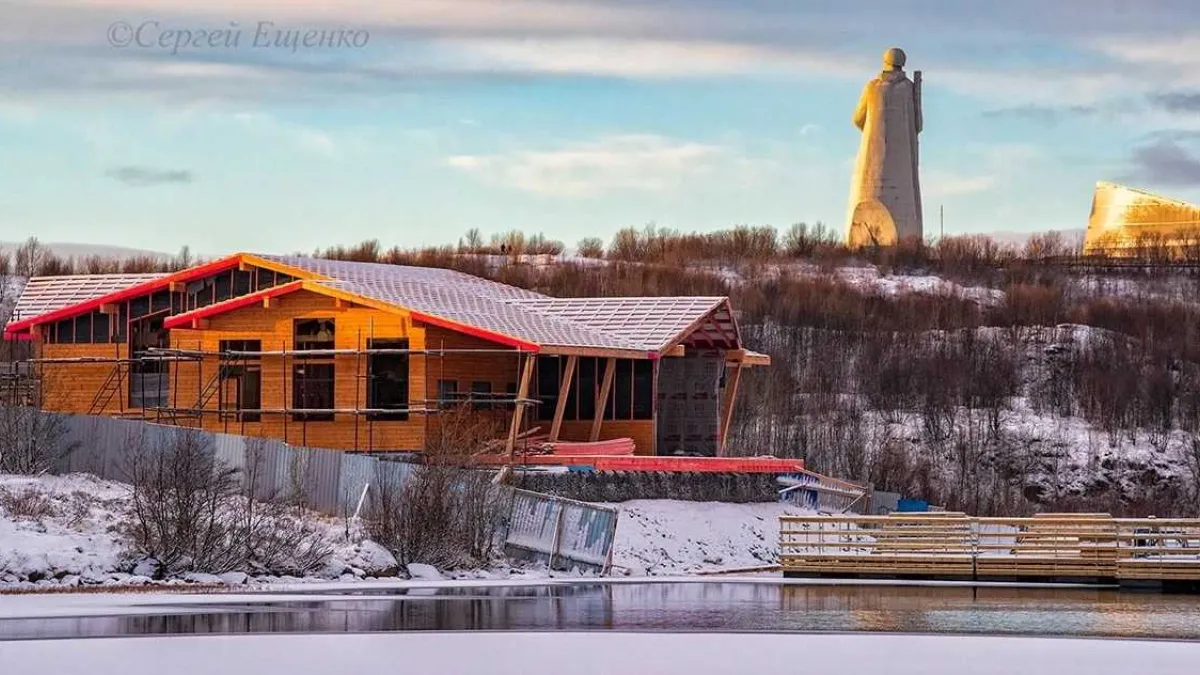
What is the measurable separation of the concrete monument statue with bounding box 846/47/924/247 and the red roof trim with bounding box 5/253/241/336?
5704cm

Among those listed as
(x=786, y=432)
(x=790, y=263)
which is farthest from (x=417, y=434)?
(x=790, y=263)

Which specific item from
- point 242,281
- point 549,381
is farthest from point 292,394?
point 549,381

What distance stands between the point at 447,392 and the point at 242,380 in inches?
235

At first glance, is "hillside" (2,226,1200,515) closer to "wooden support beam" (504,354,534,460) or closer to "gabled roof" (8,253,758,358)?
"gabled roof" (8,253,758,358)

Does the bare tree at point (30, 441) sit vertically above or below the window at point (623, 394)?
below

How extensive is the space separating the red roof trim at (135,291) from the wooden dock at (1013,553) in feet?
72.5

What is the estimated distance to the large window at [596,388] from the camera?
171ft

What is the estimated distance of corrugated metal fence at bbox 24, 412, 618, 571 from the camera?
37969 mm

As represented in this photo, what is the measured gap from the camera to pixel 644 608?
2916cm

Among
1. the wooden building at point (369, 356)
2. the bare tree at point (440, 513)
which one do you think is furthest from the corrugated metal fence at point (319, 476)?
the wooden building at point (369, 356)

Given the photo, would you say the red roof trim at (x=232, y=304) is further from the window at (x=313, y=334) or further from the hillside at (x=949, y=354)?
the hillside at (x=949, y=354)

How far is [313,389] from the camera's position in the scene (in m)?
49.6

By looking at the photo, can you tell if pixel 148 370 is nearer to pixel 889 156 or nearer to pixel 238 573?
pixel 238 573

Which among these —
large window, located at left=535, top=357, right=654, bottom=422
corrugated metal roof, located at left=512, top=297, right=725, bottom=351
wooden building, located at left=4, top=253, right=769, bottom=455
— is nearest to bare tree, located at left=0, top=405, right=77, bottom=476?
wooden building, located at left=4, top=253, right=769, bottom=455
